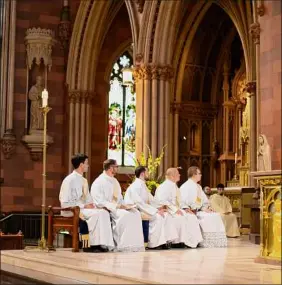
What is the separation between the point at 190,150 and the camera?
943 inches

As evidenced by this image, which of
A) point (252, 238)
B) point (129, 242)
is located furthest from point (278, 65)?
point (252, 238)

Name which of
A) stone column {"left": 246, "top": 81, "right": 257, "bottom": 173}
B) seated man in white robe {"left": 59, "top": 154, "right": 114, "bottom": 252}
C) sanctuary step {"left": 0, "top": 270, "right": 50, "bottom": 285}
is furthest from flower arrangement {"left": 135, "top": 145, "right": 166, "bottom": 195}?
sanctuary step {"left": 0, "top": 270, "right": 50, "bottom": 285}

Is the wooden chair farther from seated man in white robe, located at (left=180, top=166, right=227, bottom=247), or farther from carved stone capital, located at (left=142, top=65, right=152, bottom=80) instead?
carved stone capital, located at (left=142, top=65, right=152, bottom=80)

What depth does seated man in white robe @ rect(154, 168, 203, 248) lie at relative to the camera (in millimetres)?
11203

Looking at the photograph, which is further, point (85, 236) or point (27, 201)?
point (27, 201)

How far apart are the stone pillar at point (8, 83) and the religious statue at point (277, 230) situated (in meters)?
12.9

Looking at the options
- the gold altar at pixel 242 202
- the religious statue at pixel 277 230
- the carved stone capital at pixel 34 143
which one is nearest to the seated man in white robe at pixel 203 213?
the religious statue at pixel 277 230

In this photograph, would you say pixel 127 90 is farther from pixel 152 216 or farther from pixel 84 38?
pixel 152 216

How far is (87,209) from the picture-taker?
9938 millimetres

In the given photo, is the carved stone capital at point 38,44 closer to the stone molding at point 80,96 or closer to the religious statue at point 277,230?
the stone molding at point 80,96

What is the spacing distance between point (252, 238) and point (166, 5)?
6.38m

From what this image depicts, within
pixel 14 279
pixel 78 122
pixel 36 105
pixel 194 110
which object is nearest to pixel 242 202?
pixel 78 122

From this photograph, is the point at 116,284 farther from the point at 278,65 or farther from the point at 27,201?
the point at 27,201

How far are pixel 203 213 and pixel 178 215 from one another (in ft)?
2.50
